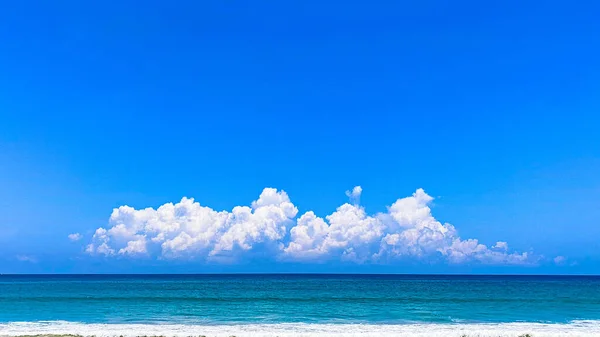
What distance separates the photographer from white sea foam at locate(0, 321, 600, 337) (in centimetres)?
3131

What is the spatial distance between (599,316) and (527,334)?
18.3m

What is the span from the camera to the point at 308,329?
33875 millimetres

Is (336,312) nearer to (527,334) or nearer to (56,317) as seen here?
(527,334)

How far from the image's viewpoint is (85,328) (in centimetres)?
3438

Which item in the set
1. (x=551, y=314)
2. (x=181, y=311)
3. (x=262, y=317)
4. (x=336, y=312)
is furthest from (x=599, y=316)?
(x=181, y=311)

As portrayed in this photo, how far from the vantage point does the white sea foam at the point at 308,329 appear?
31312mm

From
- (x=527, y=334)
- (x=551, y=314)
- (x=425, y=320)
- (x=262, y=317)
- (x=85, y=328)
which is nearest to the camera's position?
(x=527, y=334)

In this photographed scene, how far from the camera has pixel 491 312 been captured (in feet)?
156

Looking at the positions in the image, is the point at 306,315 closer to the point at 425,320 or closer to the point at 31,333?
the point at 425,320

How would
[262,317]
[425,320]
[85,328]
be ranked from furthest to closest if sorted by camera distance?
1. [262,317]
2. [425,320]
3. [85,328]

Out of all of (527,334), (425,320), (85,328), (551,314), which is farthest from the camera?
(551,314)

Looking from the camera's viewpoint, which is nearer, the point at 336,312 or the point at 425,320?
the point at 425,320

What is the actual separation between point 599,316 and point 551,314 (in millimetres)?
3703

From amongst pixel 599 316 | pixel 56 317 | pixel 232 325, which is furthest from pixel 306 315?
pixel 599 316
